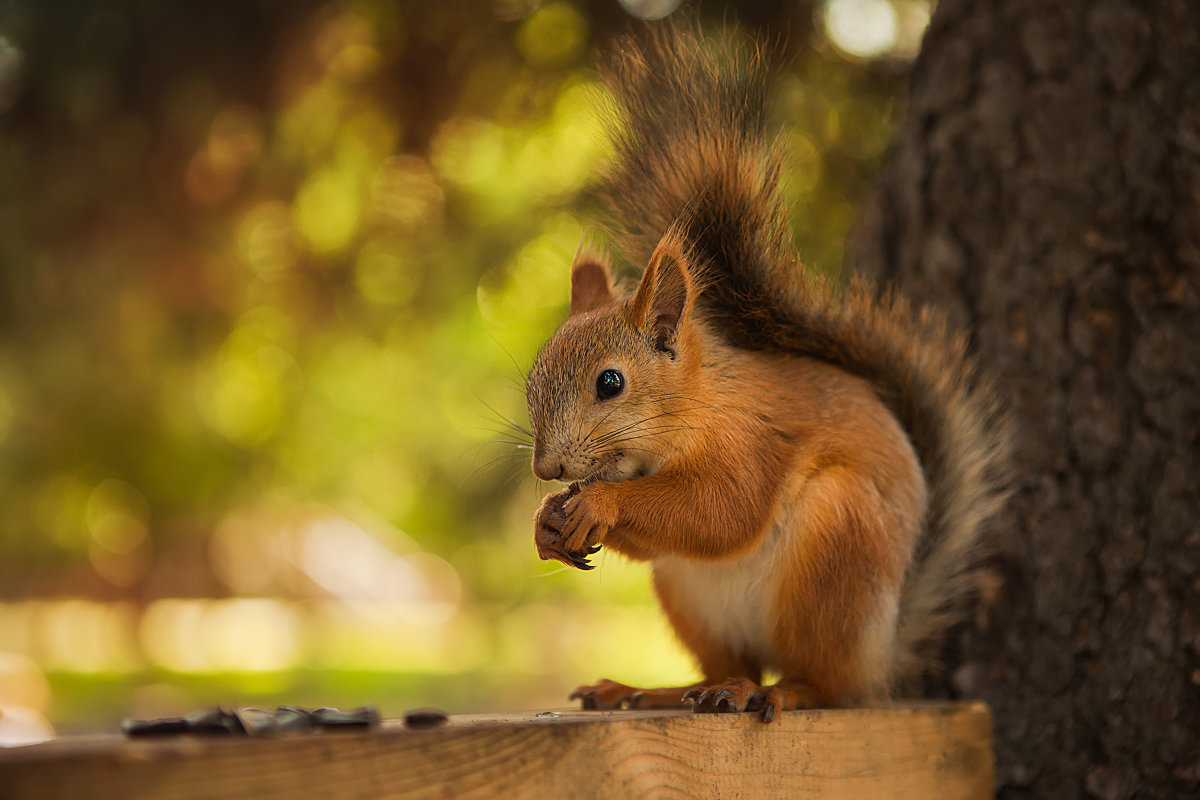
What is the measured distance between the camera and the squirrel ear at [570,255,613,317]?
1756 mm

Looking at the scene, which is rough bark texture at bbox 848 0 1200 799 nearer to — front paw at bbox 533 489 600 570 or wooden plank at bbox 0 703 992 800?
wooden plank at bbox 0 703 992 800

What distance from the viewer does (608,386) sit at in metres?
1.48

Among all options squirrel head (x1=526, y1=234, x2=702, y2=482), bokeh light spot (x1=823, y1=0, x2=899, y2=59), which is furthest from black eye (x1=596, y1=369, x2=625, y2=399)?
bokeh light spot (x1=823, y1=0, x2=899, y2=59)

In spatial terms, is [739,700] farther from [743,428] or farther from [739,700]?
[743,428]

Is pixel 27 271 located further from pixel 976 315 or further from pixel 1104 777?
pixel 1104 777

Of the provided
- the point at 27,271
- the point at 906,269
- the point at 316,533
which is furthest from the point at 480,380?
the point at 316,533

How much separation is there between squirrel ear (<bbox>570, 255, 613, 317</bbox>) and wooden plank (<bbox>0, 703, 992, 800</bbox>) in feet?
2.27

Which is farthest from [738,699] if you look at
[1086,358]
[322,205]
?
[322,205]

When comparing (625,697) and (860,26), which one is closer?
(625,697)

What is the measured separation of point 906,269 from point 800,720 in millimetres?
1041

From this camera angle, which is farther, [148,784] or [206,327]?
[206,327]

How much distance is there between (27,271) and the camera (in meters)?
3.49

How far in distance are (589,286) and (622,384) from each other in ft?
1.11

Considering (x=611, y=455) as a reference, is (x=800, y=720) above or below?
below
